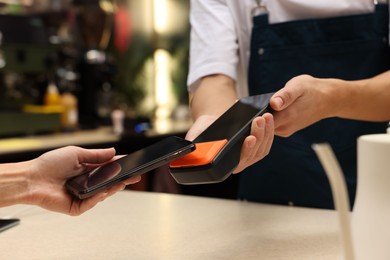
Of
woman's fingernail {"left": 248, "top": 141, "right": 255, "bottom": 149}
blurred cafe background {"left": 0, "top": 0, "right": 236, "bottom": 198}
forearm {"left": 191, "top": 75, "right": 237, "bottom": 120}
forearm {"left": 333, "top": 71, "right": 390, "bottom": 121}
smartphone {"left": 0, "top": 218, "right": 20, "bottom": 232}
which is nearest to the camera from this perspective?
woman's fingernail {"left": 248, "top": 141, "right": 255, "bottom": 149}

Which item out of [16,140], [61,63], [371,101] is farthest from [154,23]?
[371,101]

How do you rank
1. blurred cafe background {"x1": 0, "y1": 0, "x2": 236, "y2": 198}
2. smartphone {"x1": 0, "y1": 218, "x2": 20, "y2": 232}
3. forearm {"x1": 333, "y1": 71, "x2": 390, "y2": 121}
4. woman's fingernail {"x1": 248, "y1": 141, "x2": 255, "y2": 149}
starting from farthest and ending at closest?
blurred cafe background {"x1": 0, "y1": 0, "x2": 236, "y2": 198} → forearm {"x1": 333, "y1": 71, "x2": 390, "y2": 121} → smartphone {"x1": 0, "y1": 218, "x2": 20, "y2": 232} → woman's fingernail {"x1": 248, "y1": 141, "x2": 255, "y2": 149}

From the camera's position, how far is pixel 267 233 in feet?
3.32

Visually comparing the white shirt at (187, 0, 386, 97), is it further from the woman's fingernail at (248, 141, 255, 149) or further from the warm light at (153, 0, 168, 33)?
the warm light at (153, 0, 168, 33)

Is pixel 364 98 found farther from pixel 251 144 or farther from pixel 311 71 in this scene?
pixel 251 144

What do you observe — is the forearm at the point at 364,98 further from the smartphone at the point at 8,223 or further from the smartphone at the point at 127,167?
the smartphone at the point at 8,223

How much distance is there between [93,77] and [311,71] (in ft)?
6.60

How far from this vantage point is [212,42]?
1426 mm

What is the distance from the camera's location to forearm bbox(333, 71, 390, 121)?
3.88 ft

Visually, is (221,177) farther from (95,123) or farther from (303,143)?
(95,123)

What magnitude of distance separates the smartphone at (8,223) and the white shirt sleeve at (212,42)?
577mm

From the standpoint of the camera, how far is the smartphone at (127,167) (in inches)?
32.0

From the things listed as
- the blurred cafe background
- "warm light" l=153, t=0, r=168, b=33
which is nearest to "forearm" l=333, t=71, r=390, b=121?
the blurred cafe background

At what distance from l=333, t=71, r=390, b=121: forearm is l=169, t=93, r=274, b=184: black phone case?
277mm
